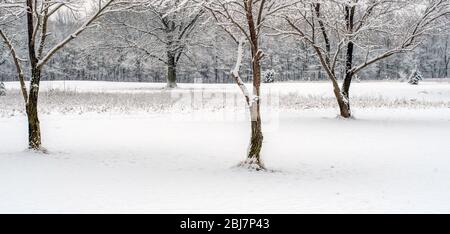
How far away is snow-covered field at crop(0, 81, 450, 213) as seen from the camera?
20.8 feet

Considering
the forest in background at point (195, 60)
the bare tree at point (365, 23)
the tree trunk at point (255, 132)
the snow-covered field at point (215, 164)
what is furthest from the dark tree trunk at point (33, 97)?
the forest in background at point (195, 60)

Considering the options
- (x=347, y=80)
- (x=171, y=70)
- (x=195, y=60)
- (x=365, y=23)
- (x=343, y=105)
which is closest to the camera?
(x=365, y=23)

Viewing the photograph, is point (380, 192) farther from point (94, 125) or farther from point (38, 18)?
point (94, 125)

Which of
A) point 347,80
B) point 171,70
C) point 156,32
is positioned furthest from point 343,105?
point 156,32

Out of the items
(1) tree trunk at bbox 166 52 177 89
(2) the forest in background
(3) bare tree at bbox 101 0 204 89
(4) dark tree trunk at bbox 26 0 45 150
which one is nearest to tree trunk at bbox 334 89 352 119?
(4) dark tree trunk at bbox 26 0 45 150

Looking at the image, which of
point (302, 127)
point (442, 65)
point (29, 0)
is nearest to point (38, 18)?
point (29, 0)

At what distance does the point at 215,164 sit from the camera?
9.30 metres

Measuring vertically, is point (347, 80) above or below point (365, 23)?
below

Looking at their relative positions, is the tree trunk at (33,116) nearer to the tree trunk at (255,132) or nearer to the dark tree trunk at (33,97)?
the dark tree trunk at (33,97)

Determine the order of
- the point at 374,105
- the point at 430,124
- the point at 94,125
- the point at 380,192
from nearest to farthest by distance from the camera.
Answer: the point at 380,192
the point at 94,125
the point at 430,124
the point at 374,105

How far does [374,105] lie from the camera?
23.1m

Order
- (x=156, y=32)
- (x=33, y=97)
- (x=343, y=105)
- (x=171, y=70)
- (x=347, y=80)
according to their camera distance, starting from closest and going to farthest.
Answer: (x=33, y=97), (x=343, y=105), (x=347, y=80), (x=156, y=32), (x=171, y=70)

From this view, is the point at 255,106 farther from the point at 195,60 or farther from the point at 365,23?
the point at 195,60
